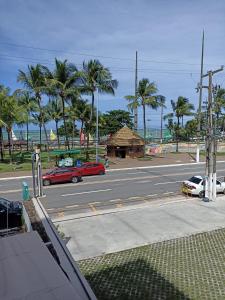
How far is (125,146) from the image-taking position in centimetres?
4666

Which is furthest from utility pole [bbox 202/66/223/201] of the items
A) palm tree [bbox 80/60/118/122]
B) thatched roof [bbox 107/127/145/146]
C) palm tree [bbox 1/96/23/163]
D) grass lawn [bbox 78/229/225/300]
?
thatched roof [bbox 107/127/145/146]

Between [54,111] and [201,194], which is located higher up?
[54,111]

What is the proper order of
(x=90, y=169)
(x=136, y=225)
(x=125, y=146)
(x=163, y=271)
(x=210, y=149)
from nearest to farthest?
(x=163, y=271)
(x=136, y=225)
(x=210, y=149)
(x=90, y=169)
(x=125, y=146)

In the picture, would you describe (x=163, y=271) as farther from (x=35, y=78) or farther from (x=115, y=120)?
(x=115, y=120)

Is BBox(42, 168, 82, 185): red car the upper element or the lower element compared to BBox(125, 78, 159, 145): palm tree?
lower

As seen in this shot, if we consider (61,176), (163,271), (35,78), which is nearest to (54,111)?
(35,78)

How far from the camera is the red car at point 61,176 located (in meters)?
26.4

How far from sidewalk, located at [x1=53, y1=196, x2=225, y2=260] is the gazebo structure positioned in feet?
93.6

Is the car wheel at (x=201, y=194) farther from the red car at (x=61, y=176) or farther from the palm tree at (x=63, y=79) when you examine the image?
the palm tree at (x=63, y=79)

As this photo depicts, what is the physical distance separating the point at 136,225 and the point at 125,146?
3277 centimetres

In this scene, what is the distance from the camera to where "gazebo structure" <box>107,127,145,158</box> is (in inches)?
1828

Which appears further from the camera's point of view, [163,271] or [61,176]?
[61,176]

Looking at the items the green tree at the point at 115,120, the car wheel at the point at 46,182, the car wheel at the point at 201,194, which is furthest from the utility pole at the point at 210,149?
the green tree at the point at 115,120

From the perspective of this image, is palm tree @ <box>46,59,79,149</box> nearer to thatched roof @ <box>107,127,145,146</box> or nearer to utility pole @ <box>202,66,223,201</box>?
thatched roof @ <box>107,127,145,146</box>
